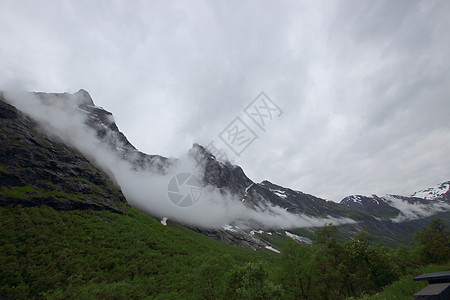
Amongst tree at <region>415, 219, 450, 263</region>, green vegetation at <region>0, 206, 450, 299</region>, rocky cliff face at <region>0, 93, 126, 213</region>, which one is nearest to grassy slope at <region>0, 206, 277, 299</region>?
green vegetation at <region>0, 206, 450, 299</region>

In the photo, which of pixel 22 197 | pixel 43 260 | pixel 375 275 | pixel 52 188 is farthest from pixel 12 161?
pixel 375 275

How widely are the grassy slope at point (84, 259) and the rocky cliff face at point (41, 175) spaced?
5.48m

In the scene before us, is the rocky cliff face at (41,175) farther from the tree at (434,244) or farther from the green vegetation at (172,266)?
the tree at (434,244)

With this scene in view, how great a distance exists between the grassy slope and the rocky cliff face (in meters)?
5.48

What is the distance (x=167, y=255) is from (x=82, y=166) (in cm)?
6573

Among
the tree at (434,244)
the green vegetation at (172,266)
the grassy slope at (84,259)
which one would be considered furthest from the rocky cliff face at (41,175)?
the tree at (434,244)

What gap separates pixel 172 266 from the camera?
196 ft

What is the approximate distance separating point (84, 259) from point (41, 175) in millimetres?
43431

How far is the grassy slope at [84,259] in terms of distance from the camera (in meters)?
35.4

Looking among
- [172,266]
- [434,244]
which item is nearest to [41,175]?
[172,266]

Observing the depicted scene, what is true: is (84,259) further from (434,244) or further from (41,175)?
(434,244)

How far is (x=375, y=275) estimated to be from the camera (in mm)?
36656

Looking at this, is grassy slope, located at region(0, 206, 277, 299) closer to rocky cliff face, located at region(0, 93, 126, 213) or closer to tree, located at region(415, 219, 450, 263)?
rocky cliff face, located at region(0, 93, 126, 213)

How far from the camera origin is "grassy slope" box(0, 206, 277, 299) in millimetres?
35438
